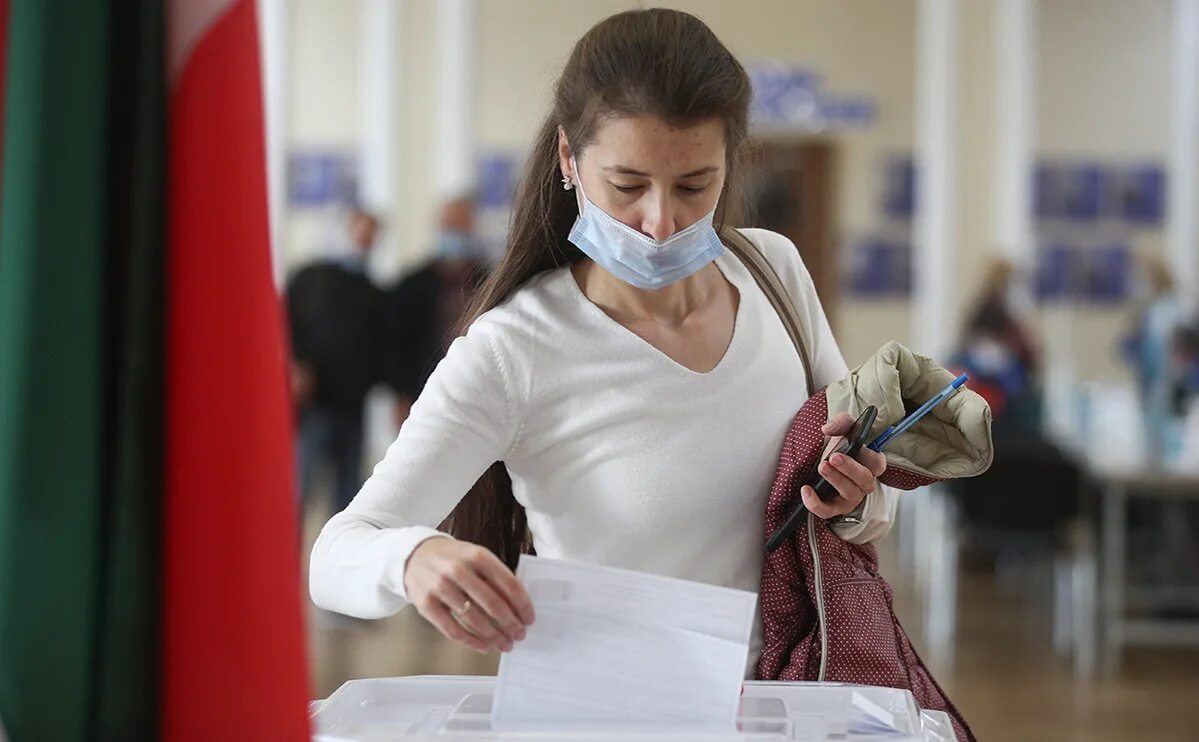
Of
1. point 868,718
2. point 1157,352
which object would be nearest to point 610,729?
point 868,718

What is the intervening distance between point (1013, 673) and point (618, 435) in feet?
12.8

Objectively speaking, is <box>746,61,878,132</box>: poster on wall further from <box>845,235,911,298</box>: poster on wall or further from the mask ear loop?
the mask ear loop

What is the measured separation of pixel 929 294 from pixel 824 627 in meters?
7.80

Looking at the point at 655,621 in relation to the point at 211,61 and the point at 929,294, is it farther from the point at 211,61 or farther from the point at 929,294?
the point at 929,294

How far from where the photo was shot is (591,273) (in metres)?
1.49

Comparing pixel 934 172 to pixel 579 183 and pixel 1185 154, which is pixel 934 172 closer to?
pixel 1185 154

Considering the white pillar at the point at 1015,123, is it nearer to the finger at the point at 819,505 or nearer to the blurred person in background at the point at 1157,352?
the blurred person in background at the point at 1157,352

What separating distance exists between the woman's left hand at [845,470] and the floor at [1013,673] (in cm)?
261

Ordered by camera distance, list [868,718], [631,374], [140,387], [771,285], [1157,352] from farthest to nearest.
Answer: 1. [1157,352]
2. [771,285]
3. [631,374]
4. [868,718]
5. [140,387]

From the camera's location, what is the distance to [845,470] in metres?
1.28

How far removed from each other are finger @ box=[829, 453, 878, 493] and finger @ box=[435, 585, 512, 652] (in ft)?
1.16

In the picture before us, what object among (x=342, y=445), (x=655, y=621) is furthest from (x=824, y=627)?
(x=342, y=445)

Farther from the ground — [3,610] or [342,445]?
[3,610]

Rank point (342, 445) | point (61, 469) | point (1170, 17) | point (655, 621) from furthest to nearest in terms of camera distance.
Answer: point (1170, 17), point (342, 445), point (655, 621), point (61, 469)
